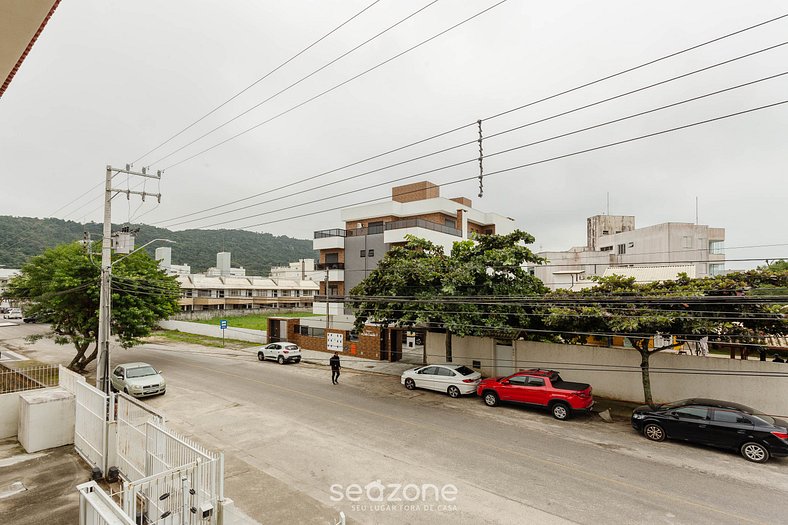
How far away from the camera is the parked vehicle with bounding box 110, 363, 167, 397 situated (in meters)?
16.6

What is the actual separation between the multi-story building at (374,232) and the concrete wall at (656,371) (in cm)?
1674

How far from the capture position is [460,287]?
17828 mm

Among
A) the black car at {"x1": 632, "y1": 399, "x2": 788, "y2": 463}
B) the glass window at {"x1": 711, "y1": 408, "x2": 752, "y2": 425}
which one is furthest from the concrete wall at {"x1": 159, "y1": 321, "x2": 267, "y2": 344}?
the glass window at {"x1": 711, "y1": 408, "x2": 752, "y2": 425}

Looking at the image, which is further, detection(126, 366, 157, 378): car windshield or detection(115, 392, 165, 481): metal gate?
detection(126, 366, 157, 378): car windshield

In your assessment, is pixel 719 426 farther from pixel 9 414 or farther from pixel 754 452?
pixel 9 414

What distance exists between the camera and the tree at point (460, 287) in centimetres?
1689

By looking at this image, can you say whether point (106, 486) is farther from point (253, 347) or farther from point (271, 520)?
point (253, 347)

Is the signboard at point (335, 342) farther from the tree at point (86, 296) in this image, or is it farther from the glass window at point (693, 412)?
the glass window at point (693, 412)

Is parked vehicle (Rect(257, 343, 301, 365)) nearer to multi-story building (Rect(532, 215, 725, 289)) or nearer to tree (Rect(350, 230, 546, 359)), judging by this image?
tree (Rect(350, 230, 546, 359))

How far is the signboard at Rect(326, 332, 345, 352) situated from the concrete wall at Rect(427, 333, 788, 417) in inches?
406

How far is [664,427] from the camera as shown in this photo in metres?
11.9

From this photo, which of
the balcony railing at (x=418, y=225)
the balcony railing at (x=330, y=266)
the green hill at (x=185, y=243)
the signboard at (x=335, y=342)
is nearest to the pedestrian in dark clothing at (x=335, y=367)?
the signboard at (x=335, y=342)

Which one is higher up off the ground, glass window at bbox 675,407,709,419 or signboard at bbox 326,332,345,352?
glass window at bbox 675,407,709,419

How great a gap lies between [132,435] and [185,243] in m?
101
